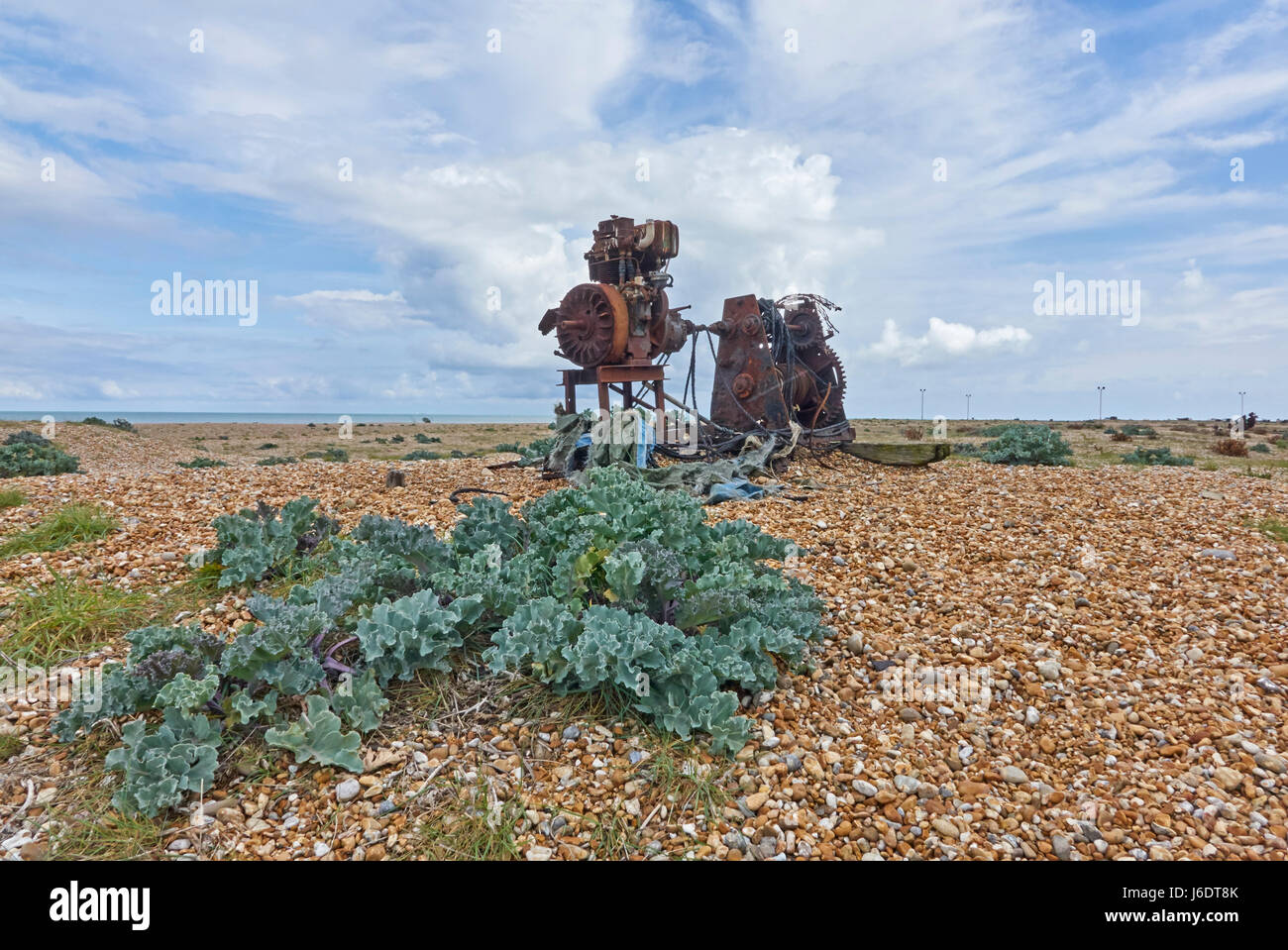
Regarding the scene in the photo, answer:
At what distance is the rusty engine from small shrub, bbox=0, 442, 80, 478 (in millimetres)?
7770

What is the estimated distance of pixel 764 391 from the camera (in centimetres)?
1041

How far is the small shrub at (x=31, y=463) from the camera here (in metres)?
10.6

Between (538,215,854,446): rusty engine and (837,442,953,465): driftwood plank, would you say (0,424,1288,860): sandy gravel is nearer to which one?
(837,442,953,465): driftwood plank

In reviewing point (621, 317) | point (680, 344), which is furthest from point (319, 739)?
point (680, 344)

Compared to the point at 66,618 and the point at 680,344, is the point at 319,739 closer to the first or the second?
the point at 66,618

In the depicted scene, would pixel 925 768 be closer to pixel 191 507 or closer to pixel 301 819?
pixel 301 819

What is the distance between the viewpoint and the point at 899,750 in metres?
2.83

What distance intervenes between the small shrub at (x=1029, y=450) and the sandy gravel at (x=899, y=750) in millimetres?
5535

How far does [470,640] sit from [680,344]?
27.8ft

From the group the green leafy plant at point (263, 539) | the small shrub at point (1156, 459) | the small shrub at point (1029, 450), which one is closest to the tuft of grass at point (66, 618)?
the green leafy plant at point (263, 539)

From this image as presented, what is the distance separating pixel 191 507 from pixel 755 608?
525cm

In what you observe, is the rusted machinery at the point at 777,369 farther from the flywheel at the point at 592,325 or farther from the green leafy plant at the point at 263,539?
the green leafy plant at the point at 263,539

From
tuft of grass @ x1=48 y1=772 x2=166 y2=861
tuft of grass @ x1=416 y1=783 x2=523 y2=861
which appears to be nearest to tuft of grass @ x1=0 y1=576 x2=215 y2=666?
tuft of grass @ x1=48 y1=772 x2=166 y2=861
